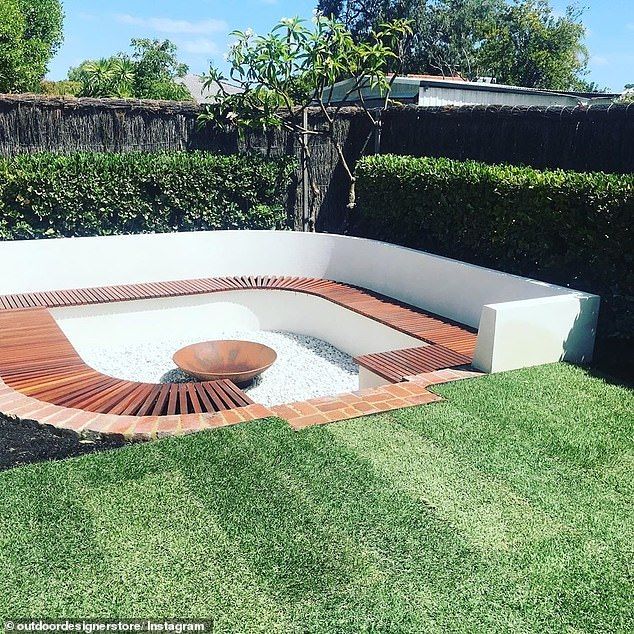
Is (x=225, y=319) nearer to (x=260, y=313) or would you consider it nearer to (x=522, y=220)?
(x=260, y=313)

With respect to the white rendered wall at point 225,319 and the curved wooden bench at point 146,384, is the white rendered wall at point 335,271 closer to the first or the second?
the curved wooden bench at point 146,384

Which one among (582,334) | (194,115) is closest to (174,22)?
(194,115)

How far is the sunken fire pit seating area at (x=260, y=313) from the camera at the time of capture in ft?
14.5

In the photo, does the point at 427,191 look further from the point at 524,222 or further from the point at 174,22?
the point at 174,22

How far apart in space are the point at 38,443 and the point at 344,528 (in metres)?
1.99

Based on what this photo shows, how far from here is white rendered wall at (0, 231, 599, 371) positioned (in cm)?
525

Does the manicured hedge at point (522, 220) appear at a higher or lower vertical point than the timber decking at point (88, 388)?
higher

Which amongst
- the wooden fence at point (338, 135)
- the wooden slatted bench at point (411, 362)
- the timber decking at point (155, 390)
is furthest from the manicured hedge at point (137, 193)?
the wooden slatted bench at point (411, 362)

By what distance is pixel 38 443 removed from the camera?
3834 mm

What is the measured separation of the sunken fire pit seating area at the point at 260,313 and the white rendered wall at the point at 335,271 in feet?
0.05

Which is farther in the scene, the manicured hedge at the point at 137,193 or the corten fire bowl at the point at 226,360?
the manicured hedge at the point at 137,193

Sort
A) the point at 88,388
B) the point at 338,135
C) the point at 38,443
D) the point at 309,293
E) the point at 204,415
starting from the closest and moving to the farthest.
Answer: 1. the point at 38,443
2. the point at 204,415
3. the point at 88,388
4. the point at 309,293
5. the point at 338,135

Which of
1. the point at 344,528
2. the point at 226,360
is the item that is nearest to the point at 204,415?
the point at 344,528

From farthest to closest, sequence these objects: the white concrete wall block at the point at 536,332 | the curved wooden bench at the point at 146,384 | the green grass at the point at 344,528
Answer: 1. the white concrete wall block at the point at 536,332
2. the curved wooden bench at the point at 146,384
3. the green grass at the point at 344,528
